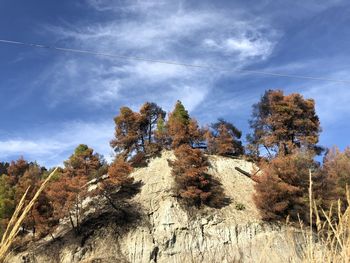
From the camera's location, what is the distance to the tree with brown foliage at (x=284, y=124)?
4669cm

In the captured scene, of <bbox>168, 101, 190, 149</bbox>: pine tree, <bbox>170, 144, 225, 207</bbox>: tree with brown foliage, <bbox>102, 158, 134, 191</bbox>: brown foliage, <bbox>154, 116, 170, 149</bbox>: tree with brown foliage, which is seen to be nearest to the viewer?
<bbox>170, 144, 225, 207</bbox>: tree with brown foliage

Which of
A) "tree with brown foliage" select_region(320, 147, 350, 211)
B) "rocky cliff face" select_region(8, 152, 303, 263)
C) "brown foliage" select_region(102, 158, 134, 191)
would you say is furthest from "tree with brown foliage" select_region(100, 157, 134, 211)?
"tree with brown foliage" select_region(320, 147, 350, 211)

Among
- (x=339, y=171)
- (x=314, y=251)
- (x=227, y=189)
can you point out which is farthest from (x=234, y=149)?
(x=314, y=251)

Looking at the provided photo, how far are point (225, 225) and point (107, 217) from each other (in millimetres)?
11369

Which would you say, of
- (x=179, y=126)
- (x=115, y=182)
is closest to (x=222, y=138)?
(x=179, y=126)

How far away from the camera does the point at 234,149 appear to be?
51.4 m

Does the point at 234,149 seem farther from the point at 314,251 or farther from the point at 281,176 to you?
the point at 314,251

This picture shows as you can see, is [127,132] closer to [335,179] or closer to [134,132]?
[134,132]

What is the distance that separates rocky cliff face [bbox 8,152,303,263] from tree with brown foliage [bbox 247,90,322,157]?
9336 millimetres

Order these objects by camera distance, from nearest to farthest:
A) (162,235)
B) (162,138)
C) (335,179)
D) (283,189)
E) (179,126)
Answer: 1. (283,189)
2. (162,235)
3. (335,179)
4. (179,126)
5. (162,138)

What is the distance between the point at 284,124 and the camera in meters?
48.0

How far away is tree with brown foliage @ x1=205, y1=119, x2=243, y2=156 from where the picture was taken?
49.5m

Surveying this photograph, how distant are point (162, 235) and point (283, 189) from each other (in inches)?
463

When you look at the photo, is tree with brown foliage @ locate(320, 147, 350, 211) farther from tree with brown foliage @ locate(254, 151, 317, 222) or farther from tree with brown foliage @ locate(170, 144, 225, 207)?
tree with brown foliage @ locate(170, 144, 225, 207)
